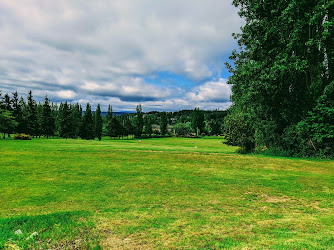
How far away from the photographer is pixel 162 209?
21.1ft

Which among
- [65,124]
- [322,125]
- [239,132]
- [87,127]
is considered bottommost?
[239,132]

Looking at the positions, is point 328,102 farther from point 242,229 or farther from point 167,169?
point 242,229

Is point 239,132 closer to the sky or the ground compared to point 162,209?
closer to the sky

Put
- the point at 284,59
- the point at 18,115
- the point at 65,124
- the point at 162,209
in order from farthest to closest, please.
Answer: the point at 65,124 < the point at 18,115 < the point at 284,59 < the point at 162,209

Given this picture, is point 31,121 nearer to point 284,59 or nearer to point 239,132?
point 239,132

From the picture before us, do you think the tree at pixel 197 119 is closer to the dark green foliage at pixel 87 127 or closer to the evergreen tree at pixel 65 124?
the dark green foliage at pixel 87 127

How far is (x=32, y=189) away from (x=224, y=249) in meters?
8.31

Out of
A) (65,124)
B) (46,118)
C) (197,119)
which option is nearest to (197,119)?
(197,119)

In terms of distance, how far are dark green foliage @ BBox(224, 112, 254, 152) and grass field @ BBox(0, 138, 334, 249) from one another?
21.4 metres

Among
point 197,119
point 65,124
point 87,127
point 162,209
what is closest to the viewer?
point 162,209

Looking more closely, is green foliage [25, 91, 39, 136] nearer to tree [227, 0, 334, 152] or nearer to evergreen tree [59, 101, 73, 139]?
evergreen tree [59, 101, 73, 139]

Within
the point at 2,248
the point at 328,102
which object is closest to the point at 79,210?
the point at 2,248

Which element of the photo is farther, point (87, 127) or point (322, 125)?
point (87, 127)

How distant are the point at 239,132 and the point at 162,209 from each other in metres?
30.1
